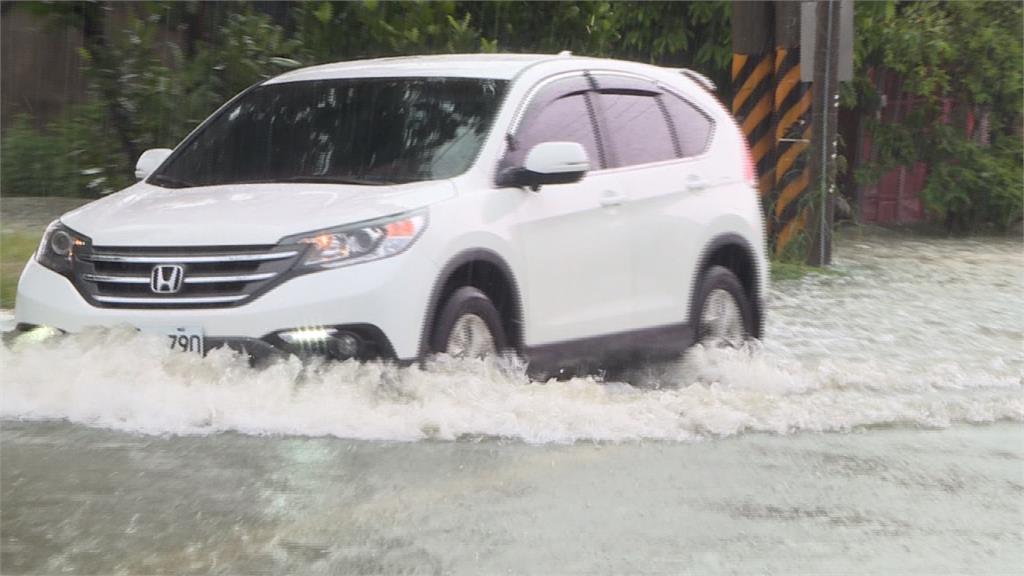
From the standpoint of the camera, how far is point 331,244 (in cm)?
662

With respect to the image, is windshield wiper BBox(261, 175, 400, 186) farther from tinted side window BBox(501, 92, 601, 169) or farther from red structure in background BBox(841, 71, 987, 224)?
red structure in background BBox(841, 71, 987, 224)

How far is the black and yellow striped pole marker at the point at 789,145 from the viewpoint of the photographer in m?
17.3

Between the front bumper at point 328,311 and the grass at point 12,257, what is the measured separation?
3.85 m

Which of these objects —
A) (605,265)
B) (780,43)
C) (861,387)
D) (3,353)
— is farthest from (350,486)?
(780,43)

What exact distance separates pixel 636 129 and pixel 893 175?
50.6 feet

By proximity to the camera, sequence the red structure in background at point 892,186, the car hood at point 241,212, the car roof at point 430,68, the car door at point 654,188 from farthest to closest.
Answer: the red structure in background at point 892,186
the car door at point 654,188
the car roof at point 430,68
the car hood at point 241,212

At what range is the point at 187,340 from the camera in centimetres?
657

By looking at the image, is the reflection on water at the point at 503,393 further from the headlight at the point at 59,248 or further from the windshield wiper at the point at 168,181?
the windshield wiper at the point at 168,181

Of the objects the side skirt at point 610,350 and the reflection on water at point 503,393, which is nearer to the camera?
the reflection on water at point 503,393

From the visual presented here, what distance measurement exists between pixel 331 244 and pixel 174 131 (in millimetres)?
7731

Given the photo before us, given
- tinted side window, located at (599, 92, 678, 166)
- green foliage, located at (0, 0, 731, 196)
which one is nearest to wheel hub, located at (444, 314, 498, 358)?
tinted side window, located at (599, 92, 678, 166)

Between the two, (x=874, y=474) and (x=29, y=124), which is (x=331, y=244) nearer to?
(x=874, y=474)

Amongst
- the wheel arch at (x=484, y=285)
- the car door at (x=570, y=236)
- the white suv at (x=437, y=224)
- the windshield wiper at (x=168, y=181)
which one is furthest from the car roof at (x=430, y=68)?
the wheel arch at (x=484, y=285)

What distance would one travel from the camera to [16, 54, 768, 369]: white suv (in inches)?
260
